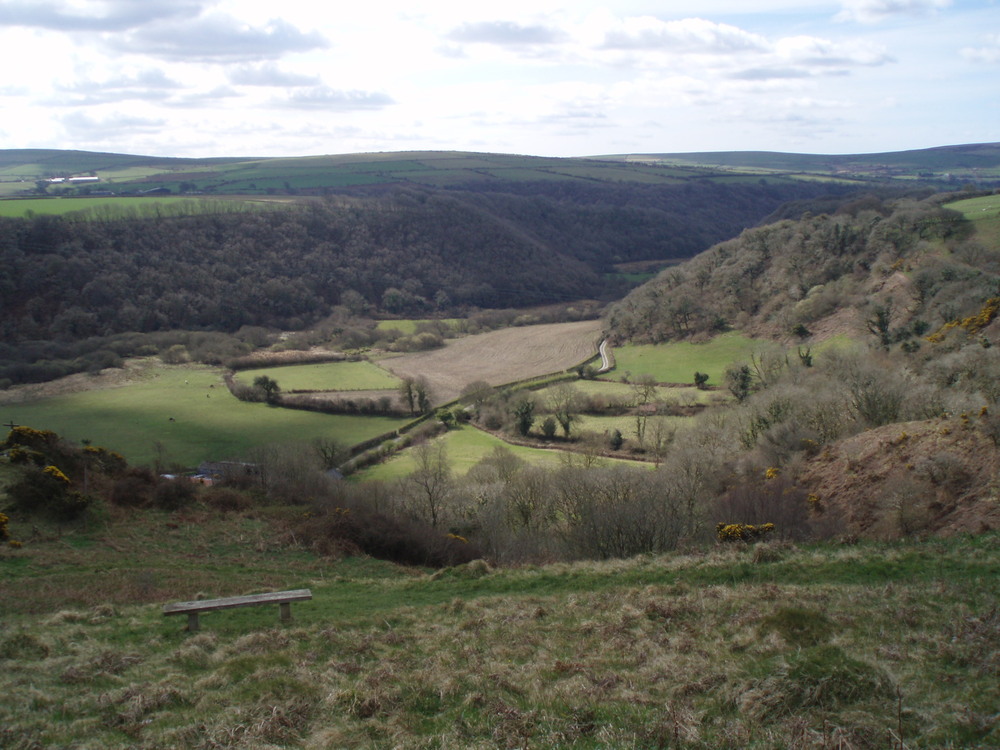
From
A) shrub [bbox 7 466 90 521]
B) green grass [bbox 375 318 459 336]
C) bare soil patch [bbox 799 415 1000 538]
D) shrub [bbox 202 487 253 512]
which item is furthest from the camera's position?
green grass [bbox 375 318 459 336]

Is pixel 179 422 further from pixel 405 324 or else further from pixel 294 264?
pixel 294 264

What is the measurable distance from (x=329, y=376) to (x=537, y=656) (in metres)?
69.0

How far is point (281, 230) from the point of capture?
13188cm

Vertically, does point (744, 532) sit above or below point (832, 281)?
below

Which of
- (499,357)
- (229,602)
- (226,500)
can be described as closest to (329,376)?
(499,357)

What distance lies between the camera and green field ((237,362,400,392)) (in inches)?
2916

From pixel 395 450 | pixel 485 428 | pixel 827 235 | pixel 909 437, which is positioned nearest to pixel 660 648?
pixel 909 437

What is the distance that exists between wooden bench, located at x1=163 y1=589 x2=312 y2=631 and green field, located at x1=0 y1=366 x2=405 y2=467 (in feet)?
117

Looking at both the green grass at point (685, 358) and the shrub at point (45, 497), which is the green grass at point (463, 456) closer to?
the green grass at point (685, 358)

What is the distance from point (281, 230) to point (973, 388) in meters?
120

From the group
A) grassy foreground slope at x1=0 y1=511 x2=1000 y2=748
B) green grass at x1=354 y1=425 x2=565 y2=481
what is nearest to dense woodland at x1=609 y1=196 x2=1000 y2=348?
green grass at x1=354 y1=425 x2=565 y2=481

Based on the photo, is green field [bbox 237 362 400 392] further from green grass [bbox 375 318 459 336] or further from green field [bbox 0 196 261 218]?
green field [bbox 0 196 261 218]

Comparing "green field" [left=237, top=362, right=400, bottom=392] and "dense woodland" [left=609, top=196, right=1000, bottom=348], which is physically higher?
"dense woodland" [left=609, top=196, right=1000, bottom=348]

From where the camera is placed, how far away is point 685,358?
79.4 m
